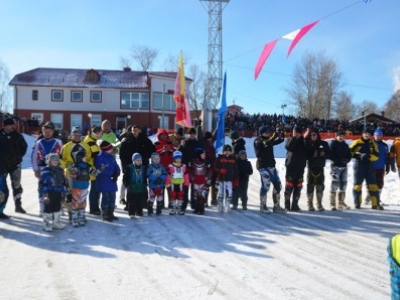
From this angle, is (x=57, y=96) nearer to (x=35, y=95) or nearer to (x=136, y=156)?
(x=35, y=95)

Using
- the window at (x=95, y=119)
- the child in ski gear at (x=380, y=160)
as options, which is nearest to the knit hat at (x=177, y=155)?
the child in ski gear at (x=380, y=160)

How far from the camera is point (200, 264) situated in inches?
211

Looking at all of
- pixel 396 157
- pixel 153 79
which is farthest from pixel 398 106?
pixel 396 157

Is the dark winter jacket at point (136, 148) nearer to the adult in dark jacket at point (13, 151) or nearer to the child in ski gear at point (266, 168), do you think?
the adult in dark jacket at point (13, 151)

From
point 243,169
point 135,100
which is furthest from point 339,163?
point 135,100

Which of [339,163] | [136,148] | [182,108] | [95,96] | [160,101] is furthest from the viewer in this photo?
[160,101]

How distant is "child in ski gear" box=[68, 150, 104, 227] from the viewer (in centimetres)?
735

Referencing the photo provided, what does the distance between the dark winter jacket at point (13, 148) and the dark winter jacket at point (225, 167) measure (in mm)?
4156

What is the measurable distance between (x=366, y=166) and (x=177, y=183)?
4669 mm

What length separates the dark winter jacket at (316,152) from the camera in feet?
30.9

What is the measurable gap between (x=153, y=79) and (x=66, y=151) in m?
35.3

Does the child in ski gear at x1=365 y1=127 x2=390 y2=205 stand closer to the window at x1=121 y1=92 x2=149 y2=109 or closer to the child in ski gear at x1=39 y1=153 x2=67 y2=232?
the child in ski gear at x1=39 y1=153 x2=67 y2=232

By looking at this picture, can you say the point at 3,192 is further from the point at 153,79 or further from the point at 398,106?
the point at 398,106

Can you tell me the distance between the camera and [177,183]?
868 cm
